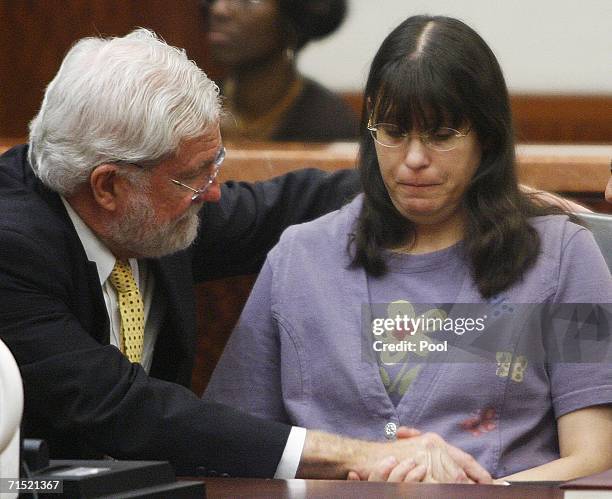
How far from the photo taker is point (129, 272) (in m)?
2.41

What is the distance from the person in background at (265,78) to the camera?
3.55 meters

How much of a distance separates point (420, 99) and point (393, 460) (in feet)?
1.94

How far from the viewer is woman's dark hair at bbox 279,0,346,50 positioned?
362 cm

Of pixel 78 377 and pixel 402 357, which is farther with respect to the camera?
pixel 402 357

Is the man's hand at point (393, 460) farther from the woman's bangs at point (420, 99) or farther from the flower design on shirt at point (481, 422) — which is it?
the woman's bangs at point (420, 99)

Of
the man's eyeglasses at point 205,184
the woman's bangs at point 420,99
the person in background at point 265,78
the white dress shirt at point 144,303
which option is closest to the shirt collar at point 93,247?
the white dress shirt at point 144,303

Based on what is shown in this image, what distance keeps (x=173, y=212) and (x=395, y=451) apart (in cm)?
62

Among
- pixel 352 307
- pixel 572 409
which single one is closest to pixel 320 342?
pixel 352 307

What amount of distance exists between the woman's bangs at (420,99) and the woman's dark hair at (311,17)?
147cm

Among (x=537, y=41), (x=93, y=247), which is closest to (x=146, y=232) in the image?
(x=93, y=247)

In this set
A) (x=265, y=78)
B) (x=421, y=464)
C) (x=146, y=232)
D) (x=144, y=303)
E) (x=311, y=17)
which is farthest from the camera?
(x=311, y=17)

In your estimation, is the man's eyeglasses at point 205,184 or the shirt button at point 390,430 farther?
the man's eyeglasses at point 205,184

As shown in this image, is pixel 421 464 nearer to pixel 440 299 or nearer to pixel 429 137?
pixel 440 299

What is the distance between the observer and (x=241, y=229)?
265 cm
